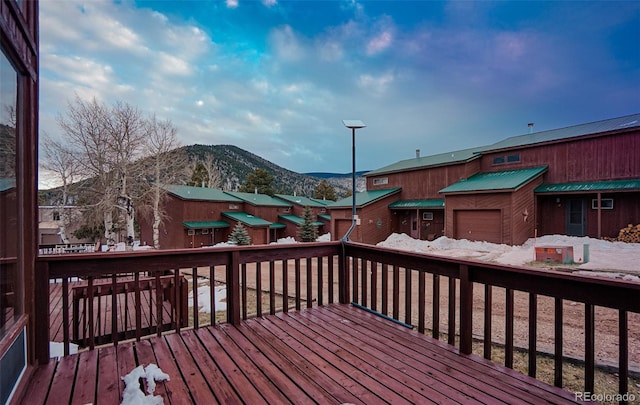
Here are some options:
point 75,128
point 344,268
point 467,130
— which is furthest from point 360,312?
point 467,130

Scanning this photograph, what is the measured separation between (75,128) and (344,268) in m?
18.1

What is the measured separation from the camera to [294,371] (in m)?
2.08

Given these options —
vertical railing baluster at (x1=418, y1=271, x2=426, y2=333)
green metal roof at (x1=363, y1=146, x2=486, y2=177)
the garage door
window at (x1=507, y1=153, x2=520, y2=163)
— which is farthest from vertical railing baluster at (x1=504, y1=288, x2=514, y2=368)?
window at (x1=507, y1=153, x2=520, y2=163)

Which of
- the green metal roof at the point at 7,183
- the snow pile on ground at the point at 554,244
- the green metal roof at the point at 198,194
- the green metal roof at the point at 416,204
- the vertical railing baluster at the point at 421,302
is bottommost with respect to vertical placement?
the snow pile on ground at the point at 554,244

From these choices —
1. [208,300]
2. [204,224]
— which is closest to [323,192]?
[204,224]

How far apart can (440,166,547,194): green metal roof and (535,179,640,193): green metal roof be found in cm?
77

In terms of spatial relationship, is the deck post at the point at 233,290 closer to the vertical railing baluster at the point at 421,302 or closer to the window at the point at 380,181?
the vertical railing baluster at the point at 421,302

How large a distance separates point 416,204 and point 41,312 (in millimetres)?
17481

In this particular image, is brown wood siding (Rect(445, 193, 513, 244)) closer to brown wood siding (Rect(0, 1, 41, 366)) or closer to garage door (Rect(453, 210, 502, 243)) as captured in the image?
garage door (Rect(453, 210, 502, 243))

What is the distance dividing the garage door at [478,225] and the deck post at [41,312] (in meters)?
14.9

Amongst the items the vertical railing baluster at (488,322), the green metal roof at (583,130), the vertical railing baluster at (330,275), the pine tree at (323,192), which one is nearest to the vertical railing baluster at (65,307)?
the vertical railing baluster at (330,275)

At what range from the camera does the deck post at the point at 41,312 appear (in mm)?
2131

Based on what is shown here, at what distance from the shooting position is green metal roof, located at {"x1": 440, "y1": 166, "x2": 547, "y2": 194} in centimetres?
1328

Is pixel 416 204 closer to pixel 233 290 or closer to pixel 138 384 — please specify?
pixel 233 290
